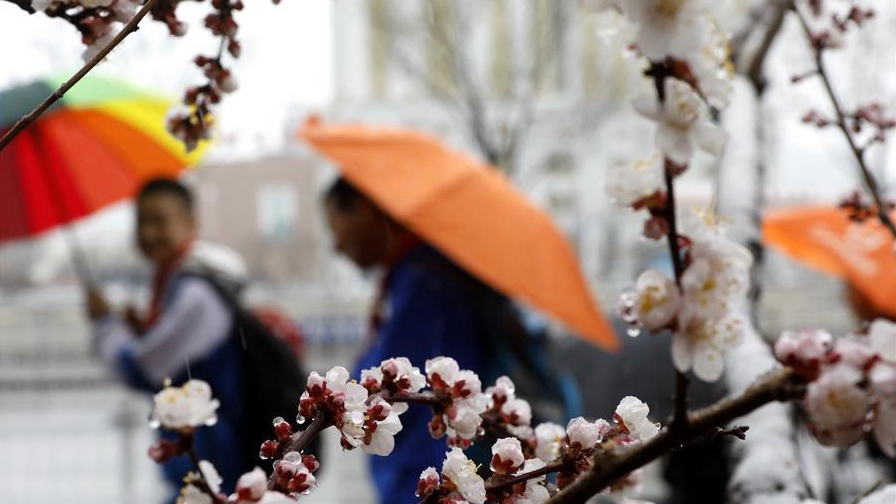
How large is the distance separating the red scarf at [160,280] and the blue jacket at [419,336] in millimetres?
757

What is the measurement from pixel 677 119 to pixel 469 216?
2145 millimetres

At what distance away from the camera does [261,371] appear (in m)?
2.42

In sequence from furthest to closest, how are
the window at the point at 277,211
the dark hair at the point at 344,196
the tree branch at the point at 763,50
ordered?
the window at the point at 277,211, the dark hair at the point at 344,196, the tree branch at the point at 763,50

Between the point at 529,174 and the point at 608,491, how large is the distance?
47.0 feet

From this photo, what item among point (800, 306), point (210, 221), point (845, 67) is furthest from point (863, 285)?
point (210, 221)

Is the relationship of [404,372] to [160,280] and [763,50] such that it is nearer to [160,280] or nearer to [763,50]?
[763,50]

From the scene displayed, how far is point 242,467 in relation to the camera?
6.95 ft

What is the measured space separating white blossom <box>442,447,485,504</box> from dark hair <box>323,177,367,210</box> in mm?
2063

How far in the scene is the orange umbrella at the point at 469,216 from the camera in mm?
2535

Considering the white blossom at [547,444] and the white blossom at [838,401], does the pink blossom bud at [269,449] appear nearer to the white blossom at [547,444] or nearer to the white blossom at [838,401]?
the white blossom at [547,444]

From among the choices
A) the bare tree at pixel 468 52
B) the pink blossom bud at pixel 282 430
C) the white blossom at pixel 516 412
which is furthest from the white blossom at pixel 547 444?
the bare tree at pixel 468 52

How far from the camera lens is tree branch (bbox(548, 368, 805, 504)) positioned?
0.49m

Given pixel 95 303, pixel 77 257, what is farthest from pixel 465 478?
pixel 77 257

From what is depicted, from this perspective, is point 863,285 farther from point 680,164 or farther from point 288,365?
point 680,164
